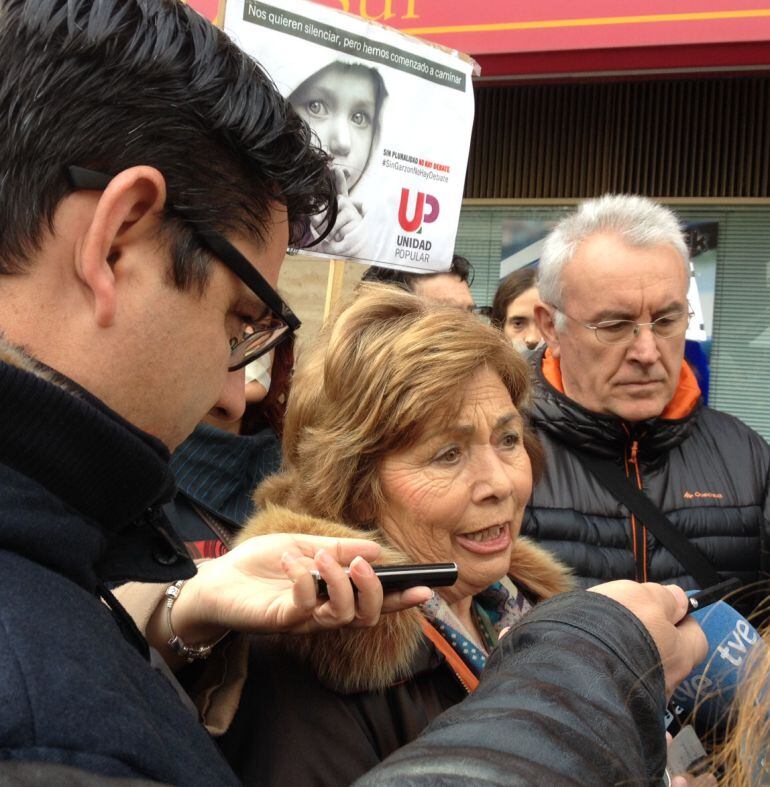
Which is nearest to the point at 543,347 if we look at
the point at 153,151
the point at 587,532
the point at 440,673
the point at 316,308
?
the point at 587,532

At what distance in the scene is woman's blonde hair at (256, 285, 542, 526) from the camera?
198 centimetres

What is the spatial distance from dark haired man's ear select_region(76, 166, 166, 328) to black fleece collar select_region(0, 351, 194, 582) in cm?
10

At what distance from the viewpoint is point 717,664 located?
1.56 metres

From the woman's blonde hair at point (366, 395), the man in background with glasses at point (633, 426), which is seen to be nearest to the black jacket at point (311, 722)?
the woman's blonde hair at point (366, 395)

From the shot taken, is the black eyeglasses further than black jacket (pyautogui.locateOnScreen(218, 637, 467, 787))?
No

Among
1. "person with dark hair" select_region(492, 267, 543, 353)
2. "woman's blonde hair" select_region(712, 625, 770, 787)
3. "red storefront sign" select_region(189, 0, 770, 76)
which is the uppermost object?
"red storefront sign" select_region(189, 0, 770, 76)

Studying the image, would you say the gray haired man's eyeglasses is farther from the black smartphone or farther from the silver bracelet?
the silver bracelet

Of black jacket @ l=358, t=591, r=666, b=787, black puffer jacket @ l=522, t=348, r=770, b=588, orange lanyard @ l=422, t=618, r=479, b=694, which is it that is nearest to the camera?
black jacket @ l=358, t=591, r=666, b=787

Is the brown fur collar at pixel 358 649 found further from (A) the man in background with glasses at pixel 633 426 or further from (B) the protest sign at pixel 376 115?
(B) the protest sign at pixel 376 115

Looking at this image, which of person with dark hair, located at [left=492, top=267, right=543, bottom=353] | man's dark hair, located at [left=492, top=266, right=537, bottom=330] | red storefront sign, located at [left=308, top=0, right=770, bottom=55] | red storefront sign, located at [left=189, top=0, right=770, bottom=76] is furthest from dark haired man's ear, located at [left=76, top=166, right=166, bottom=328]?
red storefront sign, located at [left=308, top=0, right=770, bottom=55]

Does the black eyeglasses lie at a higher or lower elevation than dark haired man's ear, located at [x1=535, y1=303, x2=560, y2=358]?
lower

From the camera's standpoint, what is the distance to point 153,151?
3.56 ft

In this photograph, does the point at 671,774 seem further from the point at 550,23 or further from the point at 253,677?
the point at 550,23

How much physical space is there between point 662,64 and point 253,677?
15.7 feet
